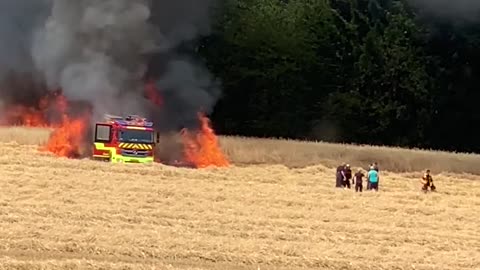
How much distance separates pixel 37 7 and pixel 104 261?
77.0 feet

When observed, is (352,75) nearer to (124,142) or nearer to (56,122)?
(56,122)

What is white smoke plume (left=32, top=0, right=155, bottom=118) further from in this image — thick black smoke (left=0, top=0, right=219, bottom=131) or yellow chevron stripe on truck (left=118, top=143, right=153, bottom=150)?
yellow chevron stripe on truck (left=118, top=143, right=153, bottom=150)

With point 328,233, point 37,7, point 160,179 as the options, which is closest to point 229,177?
point 160,179

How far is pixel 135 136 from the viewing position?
25281mm

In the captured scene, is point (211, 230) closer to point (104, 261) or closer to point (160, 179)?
point (104, 261)

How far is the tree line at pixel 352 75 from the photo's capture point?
35.5 meters

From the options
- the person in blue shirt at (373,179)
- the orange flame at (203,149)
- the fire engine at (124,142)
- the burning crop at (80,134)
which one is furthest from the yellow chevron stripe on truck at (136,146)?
the person in blue shirt at (373,179)

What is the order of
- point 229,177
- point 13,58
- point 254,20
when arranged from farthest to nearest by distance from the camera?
point 254,20 → point 13,58 → point 229,177

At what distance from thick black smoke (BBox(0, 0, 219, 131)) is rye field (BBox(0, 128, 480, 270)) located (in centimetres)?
343

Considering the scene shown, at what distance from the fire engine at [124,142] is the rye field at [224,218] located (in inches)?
63.4

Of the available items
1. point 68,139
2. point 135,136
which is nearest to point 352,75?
point 68,139

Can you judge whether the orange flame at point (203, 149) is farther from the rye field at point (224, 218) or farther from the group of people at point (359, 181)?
the group of people at point (359, 181)

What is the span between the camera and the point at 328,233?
47.8ft

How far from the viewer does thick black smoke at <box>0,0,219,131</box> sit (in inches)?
1153
